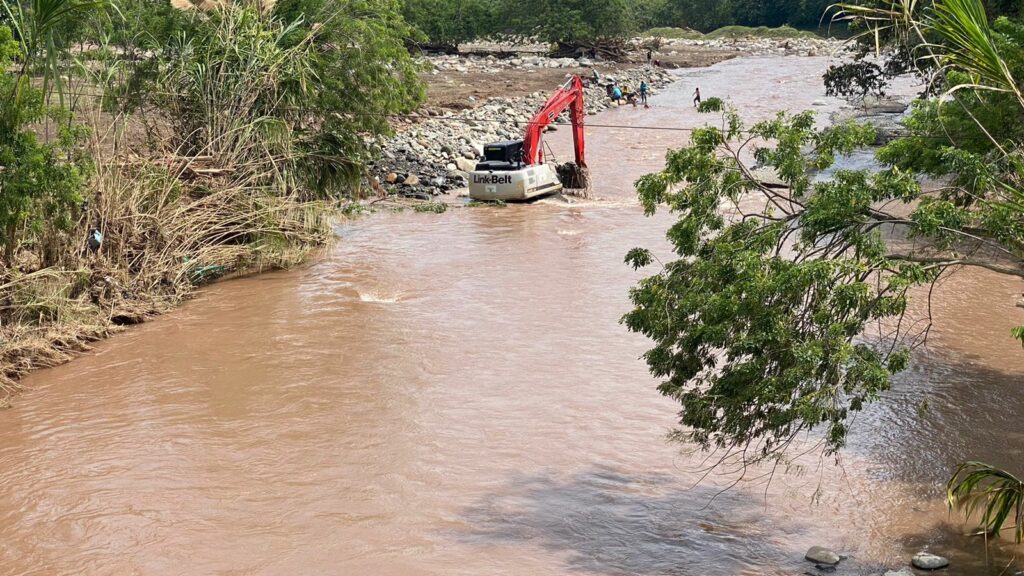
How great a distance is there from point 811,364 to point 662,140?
30.0m

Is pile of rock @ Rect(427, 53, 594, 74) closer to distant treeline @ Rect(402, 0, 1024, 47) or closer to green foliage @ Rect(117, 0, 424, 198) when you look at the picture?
distant treeline @ Rect(402, 0, 1024, 47)

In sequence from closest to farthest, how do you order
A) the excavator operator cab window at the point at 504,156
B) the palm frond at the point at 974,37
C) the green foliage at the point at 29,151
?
the palm frond at the point at 974,37 < the green foliage at the point at 29,151 < the excavator operator cab window at the point at 504,156

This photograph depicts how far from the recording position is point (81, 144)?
15992 millimetres

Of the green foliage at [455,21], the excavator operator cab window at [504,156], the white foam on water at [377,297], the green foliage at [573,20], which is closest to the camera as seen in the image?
the white foam on water at [377,297]

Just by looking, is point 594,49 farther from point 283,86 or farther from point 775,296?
point 775,296

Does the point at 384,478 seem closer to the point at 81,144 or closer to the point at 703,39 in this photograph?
the point at 81,144

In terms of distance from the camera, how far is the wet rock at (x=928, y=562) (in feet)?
29.5

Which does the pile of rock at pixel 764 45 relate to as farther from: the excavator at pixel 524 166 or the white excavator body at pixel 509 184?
the white excavator body at pixel 509 184

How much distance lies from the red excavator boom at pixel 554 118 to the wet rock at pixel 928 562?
54.8ft

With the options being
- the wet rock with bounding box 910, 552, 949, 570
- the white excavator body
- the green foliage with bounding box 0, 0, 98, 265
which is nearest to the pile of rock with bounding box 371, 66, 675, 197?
the white excavator body

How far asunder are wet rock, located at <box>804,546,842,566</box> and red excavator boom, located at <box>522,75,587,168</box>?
53.5 feet

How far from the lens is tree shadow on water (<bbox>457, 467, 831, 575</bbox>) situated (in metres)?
9.46

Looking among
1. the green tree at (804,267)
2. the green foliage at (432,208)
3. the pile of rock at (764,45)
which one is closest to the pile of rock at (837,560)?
the green tree at (804,267)

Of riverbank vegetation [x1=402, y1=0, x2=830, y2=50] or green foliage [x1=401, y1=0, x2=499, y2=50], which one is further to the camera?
green foliage [x1=401, y1=0, x2=499, y2=50]
